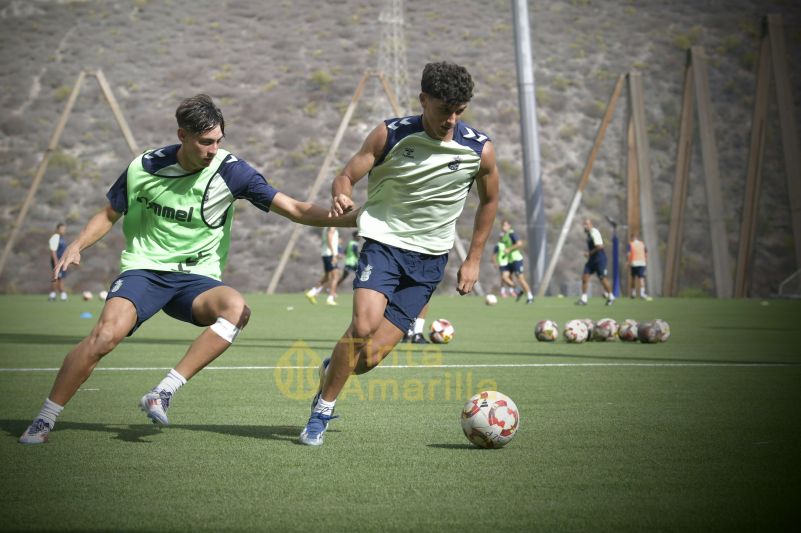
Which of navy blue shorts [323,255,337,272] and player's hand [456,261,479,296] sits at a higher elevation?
player's hand [456,261,479,296]

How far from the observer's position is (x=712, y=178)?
1347 inches

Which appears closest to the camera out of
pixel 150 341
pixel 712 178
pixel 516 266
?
pixel 150 341

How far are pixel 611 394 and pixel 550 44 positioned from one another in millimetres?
62154

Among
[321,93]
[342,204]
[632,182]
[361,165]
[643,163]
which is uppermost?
[361,165]

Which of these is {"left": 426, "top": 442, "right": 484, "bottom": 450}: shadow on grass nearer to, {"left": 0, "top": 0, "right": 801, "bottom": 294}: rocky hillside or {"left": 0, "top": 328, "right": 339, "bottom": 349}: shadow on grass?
{"left": 0, "top": 328, "right": 339, "bottom": 349}: shadow on grass

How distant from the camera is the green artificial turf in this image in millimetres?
4480

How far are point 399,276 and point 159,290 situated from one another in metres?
1.50

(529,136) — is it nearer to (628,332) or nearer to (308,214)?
(628,332)

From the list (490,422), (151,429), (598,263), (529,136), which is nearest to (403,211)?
(490,422)

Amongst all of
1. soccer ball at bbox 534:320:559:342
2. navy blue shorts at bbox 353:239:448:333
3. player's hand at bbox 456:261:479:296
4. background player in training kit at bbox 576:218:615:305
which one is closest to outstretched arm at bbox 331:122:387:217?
navy blue shorts at bbox 353:239:448:333

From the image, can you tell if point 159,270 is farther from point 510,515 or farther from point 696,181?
point 696,181

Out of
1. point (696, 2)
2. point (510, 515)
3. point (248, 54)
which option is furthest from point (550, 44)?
point (510, 515)

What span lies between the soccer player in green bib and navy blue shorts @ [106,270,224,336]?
0.96m

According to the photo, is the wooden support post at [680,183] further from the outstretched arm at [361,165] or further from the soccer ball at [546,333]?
the outstretched arm at [361,165]
